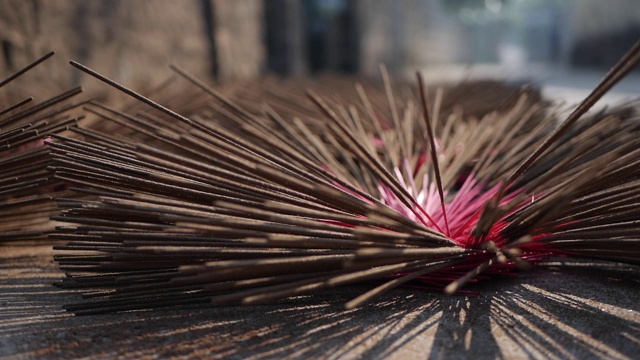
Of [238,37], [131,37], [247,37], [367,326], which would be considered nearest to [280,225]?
[367,326]

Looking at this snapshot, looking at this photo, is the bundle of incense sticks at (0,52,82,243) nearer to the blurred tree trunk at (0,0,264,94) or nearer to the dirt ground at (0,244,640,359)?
the dirt ground at (0,244,640,359)

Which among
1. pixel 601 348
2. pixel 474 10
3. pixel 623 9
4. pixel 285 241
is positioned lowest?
pixel 601 348

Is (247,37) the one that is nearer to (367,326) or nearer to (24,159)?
(24,159)

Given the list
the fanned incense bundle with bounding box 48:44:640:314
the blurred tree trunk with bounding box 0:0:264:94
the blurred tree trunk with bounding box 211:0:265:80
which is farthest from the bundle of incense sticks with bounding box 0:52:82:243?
the blurred tree trunk with bounding box 211:0:265:80

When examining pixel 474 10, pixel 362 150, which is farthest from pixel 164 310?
pixel 474 10

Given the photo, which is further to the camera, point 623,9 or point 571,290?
point 623,9

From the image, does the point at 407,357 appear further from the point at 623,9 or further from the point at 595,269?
the point at 623,9

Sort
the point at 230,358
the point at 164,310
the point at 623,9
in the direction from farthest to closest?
1. the point at 623,9
2. the point at 164,310
3. the point at 230,358

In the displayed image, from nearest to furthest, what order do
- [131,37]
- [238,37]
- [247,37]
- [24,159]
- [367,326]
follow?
[367,326]
[24,159]
[131,37]
[238,37]
[247,37]
